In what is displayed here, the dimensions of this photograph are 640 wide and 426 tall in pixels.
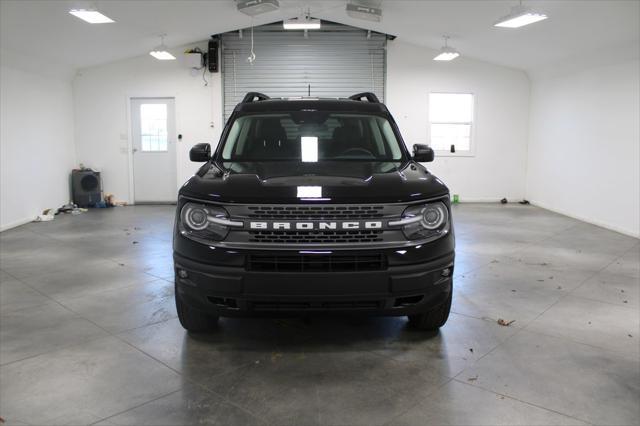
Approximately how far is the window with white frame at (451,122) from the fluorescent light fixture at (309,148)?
8.17 meters

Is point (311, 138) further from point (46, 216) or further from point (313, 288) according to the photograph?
point (46, 216)

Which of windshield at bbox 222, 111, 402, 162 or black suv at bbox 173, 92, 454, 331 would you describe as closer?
black suv at bbox 173, 92, 454, 331

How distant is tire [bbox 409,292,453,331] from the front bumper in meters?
0.41

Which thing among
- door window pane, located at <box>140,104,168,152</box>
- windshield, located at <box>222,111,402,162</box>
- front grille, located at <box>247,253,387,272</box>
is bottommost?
front grille, located at <box>247,253,387,272</box>

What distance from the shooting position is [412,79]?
1134 cm

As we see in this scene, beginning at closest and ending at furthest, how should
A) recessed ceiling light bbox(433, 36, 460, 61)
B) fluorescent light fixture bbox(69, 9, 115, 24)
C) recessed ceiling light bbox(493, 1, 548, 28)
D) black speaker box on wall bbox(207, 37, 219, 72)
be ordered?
fluorescent light fixture bbox(69, 9, 115, 24) → recessed ceiling light bbox(493, 1, 548, 28) → recessed ceiling light bbox(433, 36, 460, 61) → black speaker box on wall bbox(207, 37, 219, 72)

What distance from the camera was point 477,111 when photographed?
11461mm

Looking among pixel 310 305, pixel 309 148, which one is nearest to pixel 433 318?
pixel 310 305

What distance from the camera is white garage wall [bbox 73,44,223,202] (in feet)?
36.3

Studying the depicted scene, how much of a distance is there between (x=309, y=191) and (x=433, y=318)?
1.28 meters

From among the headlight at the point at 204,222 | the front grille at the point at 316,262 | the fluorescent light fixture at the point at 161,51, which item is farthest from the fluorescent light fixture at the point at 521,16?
the fluorescent light fixture at the point at 161,51

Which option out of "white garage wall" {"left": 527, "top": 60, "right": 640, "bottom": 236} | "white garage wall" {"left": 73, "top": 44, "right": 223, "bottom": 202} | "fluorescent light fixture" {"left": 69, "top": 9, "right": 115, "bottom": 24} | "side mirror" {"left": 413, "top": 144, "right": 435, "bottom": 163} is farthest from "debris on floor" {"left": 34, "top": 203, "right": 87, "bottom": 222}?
"white garage wall" {"left": 527, "top": 60, "right": 640, "bottom": 236}

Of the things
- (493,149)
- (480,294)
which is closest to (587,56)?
(493,149)

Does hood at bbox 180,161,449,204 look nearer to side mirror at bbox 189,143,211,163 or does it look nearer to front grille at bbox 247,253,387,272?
front grille at bbox 247,253,387,272
